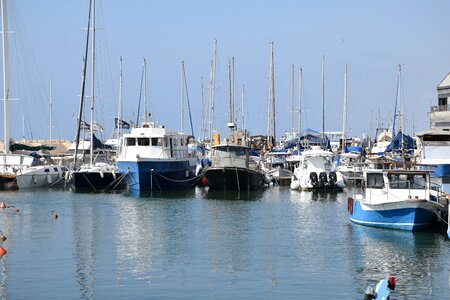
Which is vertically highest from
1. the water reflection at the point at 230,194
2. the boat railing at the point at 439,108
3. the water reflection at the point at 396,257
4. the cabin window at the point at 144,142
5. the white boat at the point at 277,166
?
the boat railing at the point at 439,108

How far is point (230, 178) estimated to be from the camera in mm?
63031

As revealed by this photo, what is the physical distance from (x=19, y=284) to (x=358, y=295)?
33.1 feet

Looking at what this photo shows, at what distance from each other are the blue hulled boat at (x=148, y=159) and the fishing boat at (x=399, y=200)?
27392 millimetres

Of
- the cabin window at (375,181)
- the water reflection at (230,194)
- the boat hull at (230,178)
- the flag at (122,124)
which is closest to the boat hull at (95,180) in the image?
the water reflection at (230,194)

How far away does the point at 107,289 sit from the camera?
24.4 meters

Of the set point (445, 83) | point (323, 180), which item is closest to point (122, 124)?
point (323, 180)

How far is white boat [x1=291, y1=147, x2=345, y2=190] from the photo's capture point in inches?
2542

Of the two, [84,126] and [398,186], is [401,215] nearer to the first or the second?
[398,186]

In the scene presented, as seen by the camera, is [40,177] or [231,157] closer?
[231,157]

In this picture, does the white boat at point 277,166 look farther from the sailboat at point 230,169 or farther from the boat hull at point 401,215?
the boat hull at point 401,215

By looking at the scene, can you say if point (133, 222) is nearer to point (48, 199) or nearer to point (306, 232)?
point (306, 232)

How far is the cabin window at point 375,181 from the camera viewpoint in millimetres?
36031

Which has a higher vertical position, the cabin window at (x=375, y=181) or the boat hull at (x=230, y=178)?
the cabin window at (x=375, y=181)

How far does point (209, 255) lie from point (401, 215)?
9148 millimetres
